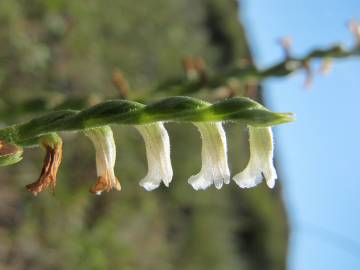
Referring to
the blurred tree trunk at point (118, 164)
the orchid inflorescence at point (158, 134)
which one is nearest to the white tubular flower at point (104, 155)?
the orchid inflorescence at point (158, 134)

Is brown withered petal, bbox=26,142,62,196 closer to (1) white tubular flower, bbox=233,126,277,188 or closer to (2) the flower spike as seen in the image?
(2) the flower spike

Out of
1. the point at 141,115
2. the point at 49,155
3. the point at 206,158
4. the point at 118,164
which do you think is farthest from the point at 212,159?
the point at 118,164

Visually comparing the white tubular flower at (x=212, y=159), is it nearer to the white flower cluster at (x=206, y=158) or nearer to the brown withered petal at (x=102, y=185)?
the white flower cluster at (x=206, y=158)

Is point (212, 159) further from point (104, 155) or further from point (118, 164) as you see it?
point (118, 164)

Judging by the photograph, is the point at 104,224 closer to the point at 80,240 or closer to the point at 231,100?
the point at 80,240

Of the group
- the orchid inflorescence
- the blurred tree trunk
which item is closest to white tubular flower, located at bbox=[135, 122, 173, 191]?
the orchid inflorescence
